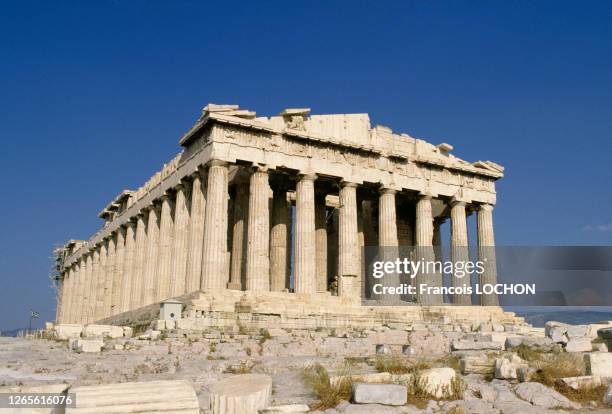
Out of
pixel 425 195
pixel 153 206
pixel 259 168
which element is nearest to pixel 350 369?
Result: pixel 259 168

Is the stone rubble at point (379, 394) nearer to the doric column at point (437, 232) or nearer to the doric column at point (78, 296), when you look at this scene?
the doric column at point (437, 232)

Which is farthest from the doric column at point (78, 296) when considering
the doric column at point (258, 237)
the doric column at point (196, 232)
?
the doric column at point (258, 237)

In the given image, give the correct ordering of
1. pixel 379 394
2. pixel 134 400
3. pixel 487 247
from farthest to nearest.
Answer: pixel 487 247
pixel 379 394
pixel 134 400

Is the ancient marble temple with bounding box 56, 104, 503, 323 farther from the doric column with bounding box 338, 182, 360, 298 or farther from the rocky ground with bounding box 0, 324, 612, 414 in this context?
the rocky ground with bounding box 0, 324, 612, 414

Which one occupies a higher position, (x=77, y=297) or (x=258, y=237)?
(x=258, y=237)

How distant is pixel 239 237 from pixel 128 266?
9.80 meters

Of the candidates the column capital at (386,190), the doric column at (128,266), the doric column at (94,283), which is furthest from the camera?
the doric column at (94,283)

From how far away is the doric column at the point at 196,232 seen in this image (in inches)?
1101

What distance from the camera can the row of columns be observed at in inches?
1097

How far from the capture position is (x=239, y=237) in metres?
32.6

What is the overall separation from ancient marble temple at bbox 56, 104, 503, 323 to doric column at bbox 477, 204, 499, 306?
0.25 feet

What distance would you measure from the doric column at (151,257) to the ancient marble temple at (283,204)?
62 mm

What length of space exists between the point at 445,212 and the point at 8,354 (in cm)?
2876

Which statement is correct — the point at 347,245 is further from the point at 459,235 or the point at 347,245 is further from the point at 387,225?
the point at 459,235
